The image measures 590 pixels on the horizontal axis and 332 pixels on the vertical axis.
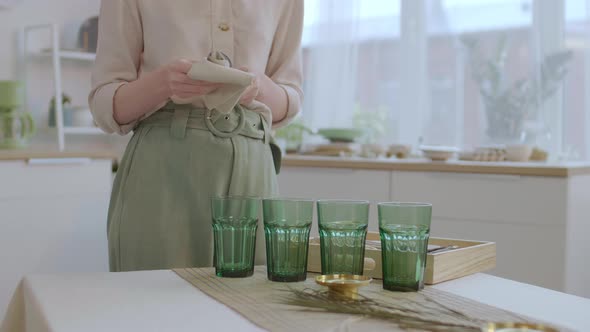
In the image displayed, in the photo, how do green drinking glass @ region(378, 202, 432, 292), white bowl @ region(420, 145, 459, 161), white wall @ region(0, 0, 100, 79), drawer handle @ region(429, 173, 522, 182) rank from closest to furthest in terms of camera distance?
green drinking glass @ region(378, 202, 432, 292), drawer handle @ region(429, 173, 522, 182), white bowl @ region(420, 145, 459, 161), white wall @ region(0, 0, 100, 79)

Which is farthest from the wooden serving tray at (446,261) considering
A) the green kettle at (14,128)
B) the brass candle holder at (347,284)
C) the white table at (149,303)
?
the green kettle at (14,128)

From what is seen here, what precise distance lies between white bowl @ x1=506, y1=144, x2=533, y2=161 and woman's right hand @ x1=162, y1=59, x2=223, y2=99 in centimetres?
197

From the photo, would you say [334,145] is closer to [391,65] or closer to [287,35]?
[391,65]

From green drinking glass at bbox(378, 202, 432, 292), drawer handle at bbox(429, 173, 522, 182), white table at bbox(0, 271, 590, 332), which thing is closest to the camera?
white table at bbox(0, 271, 590, 332)

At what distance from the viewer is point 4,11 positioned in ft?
12.0

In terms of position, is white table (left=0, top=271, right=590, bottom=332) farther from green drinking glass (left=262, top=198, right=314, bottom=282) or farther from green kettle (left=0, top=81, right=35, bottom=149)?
green kettle (left=0, top=81, right=35, bottom=149)

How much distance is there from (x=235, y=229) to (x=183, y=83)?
300 millimetres

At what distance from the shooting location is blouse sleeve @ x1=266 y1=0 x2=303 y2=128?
1.47 m

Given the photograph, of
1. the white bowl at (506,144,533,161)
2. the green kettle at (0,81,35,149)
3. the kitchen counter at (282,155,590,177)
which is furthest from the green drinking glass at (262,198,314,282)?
the green kettle at (0,81,35,149)

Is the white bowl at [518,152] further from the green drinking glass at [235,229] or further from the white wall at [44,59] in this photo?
the white wall at [44,59]

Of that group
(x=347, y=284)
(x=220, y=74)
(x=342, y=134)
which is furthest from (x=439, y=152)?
(x=347, y=284)

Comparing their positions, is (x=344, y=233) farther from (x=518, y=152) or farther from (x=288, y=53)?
(x=518, y=152)

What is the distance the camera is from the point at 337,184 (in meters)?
2.99

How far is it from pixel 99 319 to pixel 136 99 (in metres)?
0.55
